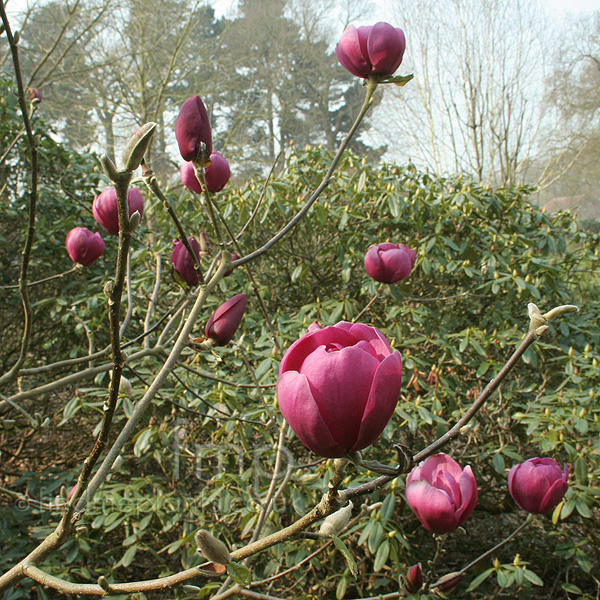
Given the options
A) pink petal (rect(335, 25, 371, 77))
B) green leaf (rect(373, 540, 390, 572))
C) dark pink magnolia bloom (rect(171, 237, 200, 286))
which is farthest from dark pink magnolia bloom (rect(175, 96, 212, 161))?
green leaf (rect(373, 540, 390, 572))

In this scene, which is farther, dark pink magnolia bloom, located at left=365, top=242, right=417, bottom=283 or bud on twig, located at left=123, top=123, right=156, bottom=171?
dark pink magnolia bloom, located at left=365, top=242, right=417, bottom=283

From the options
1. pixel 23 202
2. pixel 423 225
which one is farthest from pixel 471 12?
pixel 23 202

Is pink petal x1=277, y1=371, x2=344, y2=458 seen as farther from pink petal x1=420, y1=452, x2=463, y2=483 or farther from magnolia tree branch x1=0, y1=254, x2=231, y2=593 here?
pink petal x1=420, y1=452, x2=463, y2=483

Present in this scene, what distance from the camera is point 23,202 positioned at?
2.72 metres

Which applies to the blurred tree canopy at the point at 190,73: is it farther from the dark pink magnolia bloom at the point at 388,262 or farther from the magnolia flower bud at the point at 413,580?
the magnolia flower bud at the point at 413,580

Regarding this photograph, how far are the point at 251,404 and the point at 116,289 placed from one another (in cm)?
148

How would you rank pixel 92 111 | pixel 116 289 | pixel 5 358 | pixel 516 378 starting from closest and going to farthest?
pixel 116 289, pixel 516 378, pixel 5 358, pixel 92 111

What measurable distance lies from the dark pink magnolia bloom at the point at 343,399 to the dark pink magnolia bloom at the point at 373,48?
589 mm

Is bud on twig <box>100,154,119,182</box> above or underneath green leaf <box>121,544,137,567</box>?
above

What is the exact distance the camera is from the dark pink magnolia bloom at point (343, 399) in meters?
0.43

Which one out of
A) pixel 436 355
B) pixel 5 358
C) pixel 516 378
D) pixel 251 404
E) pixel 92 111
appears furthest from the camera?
pixel 92 111

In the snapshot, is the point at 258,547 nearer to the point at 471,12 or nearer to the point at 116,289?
the point at 116,289

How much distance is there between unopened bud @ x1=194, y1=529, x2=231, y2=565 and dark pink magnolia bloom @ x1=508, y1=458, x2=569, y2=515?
2.68 feet

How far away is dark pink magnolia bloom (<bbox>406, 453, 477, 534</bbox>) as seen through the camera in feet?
2.57
